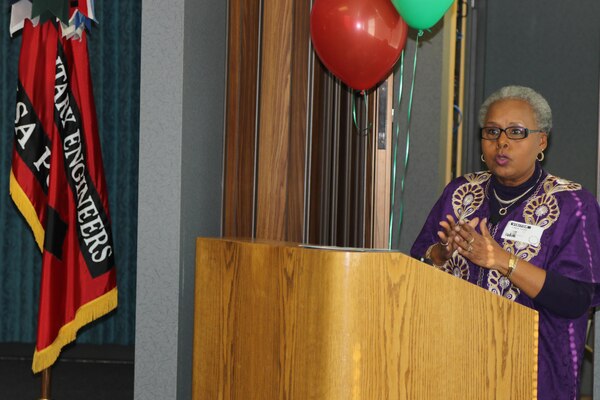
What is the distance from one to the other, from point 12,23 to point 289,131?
1.35 meters

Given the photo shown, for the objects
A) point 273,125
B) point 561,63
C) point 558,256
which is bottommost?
point 558,256

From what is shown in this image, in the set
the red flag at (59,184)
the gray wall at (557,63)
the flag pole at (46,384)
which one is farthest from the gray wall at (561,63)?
the flag pole at (46,384)

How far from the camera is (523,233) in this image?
81.1 inches

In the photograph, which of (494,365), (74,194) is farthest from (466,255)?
(74,194)

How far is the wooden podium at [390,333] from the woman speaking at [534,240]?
0.19 m

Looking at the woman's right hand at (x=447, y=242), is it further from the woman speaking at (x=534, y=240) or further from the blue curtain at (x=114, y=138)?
the blue curtain at (x=114, y=138)

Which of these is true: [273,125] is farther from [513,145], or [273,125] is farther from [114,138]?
[114,138]

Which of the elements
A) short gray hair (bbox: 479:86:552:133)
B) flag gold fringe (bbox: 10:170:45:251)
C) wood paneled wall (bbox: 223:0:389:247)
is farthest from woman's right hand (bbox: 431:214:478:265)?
flag gold fringe (bbox: 10:170:45:251)

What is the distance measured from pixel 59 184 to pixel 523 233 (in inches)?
77.5

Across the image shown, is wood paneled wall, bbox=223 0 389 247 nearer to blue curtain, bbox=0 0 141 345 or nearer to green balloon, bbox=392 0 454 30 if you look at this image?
green balloon, bbox=392 0 454 30

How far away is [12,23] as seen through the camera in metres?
3.18

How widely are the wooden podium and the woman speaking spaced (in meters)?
0.19

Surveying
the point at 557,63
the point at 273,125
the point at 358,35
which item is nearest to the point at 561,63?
the point at 557,63

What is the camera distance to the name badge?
6.72 feet
